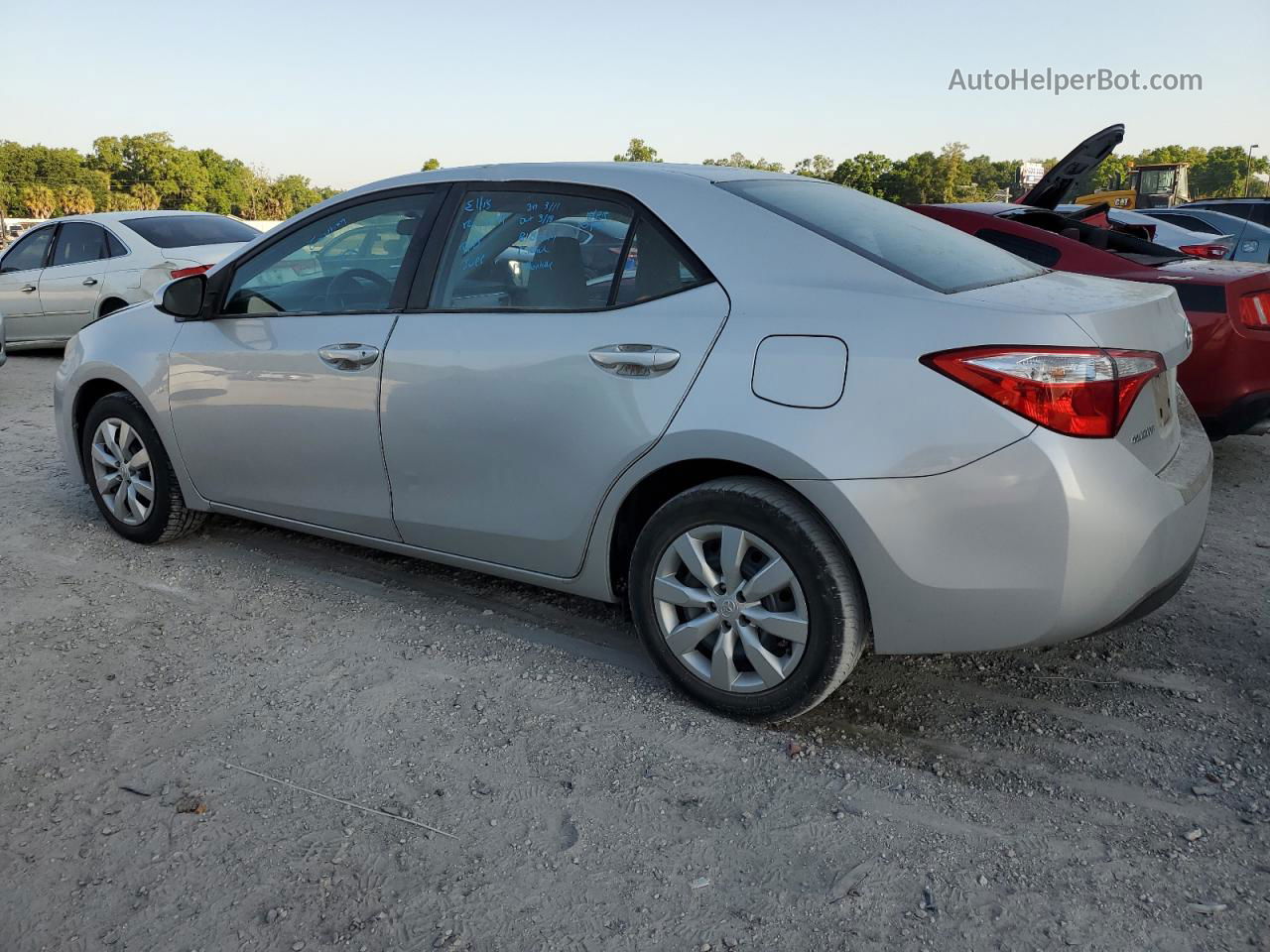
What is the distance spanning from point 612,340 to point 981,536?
3.87ft

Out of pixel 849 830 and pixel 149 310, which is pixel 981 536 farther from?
pixel 149 310

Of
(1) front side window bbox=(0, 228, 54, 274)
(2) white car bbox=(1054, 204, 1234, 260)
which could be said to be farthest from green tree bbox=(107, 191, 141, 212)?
(2) white car bbox=(1054, 204, 1234, 260)

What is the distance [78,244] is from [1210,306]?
9894 mm

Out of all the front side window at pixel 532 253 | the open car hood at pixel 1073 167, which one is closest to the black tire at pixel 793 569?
the front side window at pixel 532 253

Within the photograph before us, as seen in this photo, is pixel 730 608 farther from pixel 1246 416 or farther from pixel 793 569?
pixel 1246 416

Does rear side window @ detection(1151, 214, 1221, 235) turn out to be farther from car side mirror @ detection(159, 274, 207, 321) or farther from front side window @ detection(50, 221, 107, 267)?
car side mirror @ detection(159, 274, 207, 321)

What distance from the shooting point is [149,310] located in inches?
175

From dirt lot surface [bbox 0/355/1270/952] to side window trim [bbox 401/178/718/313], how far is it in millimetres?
1169

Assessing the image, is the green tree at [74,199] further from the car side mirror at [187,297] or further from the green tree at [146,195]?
the car side mirror at [187,297]

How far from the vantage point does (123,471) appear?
4559 millimetres

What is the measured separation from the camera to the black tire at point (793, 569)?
8.96 ft

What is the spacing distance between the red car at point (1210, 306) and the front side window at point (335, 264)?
321 cm

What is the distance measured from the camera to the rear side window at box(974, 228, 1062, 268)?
224 inches

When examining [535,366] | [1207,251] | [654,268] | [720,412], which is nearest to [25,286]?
[535,366]
